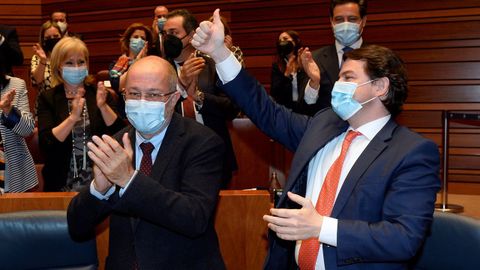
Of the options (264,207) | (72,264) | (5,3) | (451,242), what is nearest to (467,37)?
(264,207)

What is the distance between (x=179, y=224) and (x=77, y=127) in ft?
4.88

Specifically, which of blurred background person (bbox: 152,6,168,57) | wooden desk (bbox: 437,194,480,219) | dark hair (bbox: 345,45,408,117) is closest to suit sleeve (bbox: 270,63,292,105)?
blurred background person (bbox: 152,6,168,57)

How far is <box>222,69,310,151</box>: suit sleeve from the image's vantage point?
2.23 metres

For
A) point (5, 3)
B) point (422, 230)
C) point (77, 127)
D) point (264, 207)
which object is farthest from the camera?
point (5, 3)

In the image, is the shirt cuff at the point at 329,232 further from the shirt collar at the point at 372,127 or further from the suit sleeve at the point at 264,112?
the suit sleeve at the point at 264,112

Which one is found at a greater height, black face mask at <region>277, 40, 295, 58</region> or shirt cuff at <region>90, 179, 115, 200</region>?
black face mask at <region>277, 40, 295, 58</region>

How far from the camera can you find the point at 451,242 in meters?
1.90

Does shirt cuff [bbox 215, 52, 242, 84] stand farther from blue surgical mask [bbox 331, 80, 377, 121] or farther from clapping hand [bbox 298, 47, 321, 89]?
clapping hand [bbox 298, 47, 321, 89]

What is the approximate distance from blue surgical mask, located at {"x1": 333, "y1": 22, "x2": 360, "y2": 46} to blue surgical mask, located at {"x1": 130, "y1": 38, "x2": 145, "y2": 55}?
5.75ft

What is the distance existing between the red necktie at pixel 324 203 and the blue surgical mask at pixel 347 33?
1714 mm

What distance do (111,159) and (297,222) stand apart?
0.62 m

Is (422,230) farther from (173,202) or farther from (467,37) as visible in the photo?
(467,37)

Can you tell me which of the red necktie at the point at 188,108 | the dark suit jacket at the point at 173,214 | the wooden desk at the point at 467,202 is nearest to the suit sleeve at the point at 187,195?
the dark suit jacket at the point at 173,214

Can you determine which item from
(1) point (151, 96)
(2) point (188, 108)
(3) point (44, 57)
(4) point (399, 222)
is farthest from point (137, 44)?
(4) point (399, 222)
